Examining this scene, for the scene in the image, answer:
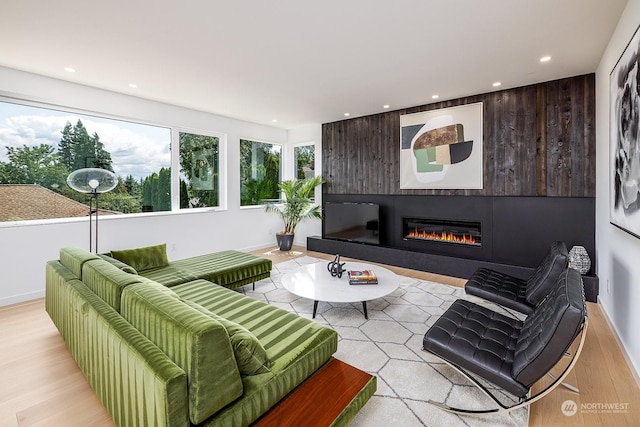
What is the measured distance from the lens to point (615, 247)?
2715 mm

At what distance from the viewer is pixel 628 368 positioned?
2.15 meters

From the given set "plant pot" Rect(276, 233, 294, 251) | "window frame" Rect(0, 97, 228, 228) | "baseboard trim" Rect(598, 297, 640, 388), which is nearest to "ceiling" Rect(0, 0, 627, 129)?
Result: "window frame" Rect(0, 97, 228, 228)

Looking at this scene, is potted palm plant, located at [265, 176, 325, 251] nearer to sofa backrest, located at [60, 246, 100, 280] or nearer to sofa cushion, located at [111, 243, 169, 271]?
sofa cushion, located at [111, 243, 169, 271]

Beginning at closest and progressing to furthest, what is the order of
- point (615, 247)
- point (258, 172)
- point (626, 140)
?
point (626, 140) < point (615, 247) < point (258, 172)

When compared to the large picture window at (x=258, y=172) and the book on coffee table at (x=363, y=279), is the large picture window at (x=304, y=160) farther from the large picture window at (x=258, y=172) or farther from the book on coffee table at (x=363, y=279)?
the book on coffee table at (x=363, y=279)

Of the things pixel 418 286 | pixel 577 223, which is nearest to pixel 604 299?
pixel 577 223

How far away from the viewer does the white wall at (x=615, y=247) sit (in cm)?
216

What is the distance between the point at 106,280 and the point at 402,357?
213 centimetres

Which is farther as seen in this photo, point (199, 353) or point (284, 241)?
point (284, 241)

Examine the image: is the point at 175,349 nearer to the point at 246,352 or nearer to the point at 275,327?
the point at 246,352

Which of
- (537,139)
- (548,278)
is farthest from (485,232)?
(548,278)

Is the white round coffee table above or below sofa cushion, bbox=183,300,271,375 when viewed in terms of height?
below

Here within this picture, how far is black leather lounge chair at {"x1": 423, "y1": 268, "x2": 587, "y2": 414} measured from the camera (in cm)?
144

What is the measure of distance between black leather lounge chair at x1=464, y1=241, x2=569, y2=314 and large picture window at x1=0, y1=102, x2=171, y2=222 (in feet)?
15.4
